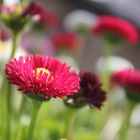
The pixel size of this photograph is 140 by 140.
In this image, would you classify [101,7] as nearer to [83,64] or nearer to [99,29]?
[83,64]

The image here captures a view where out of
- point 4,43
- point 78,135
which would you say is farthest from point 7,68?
point 4,43

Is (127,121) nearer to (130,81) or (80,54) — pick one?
(130,81)

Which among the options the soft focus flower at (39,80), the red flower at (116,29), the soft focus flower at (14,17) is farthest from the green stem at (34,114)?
the red flower at (116,29)

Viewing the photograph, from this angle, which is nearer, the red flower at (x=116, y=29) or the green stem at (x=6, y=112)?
→ the green stem at (x=6, y=112)

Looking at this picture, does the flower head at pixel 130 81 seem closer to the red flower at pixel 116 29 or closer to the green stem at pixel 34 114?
the green stem at pixel 34 114

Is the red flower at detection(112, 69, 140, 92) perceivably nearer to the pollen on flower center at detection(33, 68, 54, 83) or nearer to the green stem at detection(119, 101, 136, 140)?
the green stem at detection(119, 101, 136, 140)
